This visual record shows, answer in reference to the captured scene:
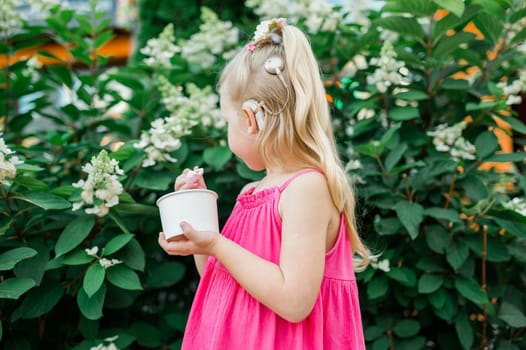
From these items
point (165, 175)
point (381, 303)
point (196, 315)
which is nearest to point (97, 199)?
point (165, 175)

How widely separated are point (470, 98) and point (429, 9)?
44 centimetres

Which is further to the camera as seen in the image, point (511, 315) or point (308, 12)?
point (308, 12)

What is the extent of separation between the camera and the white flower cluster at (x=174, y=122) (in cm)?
185

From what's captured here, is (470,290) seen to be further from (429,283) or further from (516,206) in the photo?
(516,206)

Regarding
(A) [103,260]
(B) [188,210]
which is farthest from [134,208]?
(B) [188,210]

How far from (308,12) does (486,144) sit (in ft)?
3.15

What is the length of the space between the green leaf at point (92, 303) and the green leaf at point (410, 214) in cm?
96

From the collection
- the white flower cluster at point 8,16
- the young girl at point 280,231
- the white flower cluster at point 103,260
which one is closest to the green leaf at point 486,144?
the young girl at point 280,231

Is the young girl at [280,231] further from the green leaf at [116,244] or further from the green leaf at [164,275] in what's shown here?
the green leaf at [164,275]

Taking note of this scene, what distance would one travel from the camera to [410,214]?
185 cm

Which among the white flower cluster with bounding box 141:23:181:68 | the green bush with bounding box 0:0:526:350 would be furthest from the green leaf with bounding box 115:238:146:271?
the white flower cluster with bounding box 141:23:181:68

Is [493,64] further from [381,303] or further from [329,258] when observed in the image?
[329,258]

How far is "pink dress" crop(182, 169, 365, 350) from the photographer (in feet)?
4.25

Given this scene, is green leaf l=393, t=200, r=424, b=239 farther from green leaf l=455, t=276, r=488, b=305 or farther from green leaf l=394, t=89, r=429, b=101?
green leaf l=394, t=89, r=429, b=101
